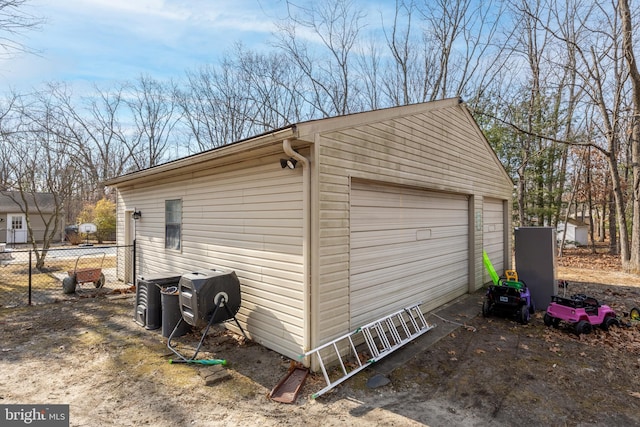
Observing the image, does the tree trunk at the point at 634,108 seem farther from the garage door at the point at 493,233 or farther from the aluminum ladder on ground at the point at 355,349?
the aluminum ladder on ground at the point at 355,349

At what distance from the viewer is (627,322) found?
5.34 meters

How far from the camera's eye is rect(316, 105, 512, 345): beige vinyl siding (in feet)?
12.2

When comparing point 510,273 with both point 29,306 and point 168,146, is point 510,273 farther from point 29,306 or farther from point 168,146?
point 168,146

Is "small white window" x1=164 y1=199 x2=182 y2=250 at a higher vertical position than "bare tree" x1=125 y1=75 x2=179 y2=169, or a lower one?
lower

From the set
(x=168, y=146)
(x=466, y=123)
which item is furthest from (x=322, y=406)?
(x=168, y=146)

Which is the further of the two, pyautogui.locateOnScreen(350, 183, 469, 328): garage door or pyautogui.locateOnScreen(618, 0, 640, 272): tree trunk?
pyautogui.locateOnScreen(618, 0, 640, 272): tree trunk

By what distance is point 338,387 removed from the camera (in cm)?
336

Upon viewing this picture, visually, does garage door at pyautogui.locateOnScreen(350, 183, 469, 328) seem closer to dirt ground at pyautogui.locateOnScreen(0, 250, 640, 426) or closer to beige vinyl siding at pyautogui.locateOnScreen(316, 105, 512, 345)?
beige vinyl siding at pyautogui.locateOnScreen(316, 105, 512, 345)

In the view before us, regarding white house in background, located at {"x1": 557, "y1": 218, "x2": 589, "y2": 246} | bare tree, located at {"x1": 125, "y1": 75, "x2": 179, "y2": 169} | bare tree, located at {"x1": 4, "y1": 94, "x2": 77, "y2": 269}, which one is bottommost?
white house in background, located at {"x1": 557, "y1": 218, "x2": 589, "y2": 246}

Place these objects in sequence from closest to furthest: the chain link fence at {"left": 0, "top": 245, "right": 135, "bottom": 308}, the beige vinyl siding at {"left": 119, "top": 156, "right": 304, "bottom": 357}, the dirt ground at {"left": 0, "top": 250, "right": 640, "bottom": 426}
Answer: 1. the dirt ground at {"left": 0, "top": 250, "right": 640, "bottom": 426}
2. the beige vinyl siding at {"left": 119, "top": 156, "right": 304, "bottom": 357}
3. the chain link fence at {"left": 0, "top": 245, "right": 135, "bottom": 308}

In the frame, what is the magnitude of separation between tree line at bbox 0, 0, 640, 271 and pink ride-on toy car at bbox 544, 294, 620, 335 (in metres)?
7.53

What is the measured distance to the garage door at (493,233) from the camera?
26.4 ft

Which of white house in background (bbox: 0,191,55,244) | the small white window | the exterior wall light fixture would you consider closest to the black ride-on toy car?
the exterior wall light fixture

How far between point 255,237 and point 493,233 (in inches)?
271
